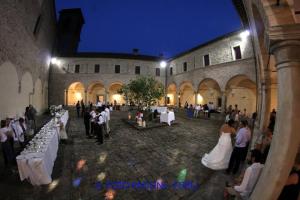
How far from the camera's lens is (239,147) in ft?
16.3

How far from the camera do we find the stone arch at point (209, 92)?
68.8ft

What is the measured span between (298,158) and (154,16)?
153016mm

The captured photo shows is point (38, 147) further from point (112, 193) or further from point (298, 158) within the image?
point (298, 158)

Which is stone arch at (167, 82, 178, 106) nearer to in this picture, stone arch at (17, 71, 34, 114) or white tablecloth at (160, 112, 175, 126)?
white tablecloth at (160, 112, 175, 126)

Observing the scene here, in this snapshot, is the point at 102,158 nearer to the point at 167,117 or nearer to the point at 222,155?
the point at 222,155

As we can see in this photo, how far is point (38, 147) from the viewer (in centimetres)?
491

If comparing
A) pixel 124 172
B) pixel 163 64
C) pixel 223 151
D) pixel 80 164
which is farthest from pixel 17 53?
pixel 163 64

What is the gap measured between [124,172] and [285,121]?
4.36 metres

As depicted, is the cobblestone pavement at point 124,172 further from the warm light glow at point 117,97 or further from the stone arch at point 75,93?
the warm light glow at point 117,97

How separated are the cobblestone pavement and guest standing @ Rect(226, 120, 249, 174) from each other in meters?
0.40

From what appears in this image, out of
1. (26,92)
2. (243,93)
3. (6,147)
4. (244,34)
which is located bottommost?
(6,147)

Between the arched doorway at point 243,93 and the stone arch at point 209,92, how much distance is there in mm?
1746

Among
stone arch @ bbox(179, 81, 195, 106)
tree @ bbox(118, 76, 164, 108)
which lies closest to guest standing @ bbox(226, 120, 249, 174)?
tree @ bbox(118, 76, 164, 108)

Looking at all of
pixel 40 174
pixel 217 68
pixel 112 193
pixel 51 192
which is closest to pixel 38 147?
pixel 40 174
